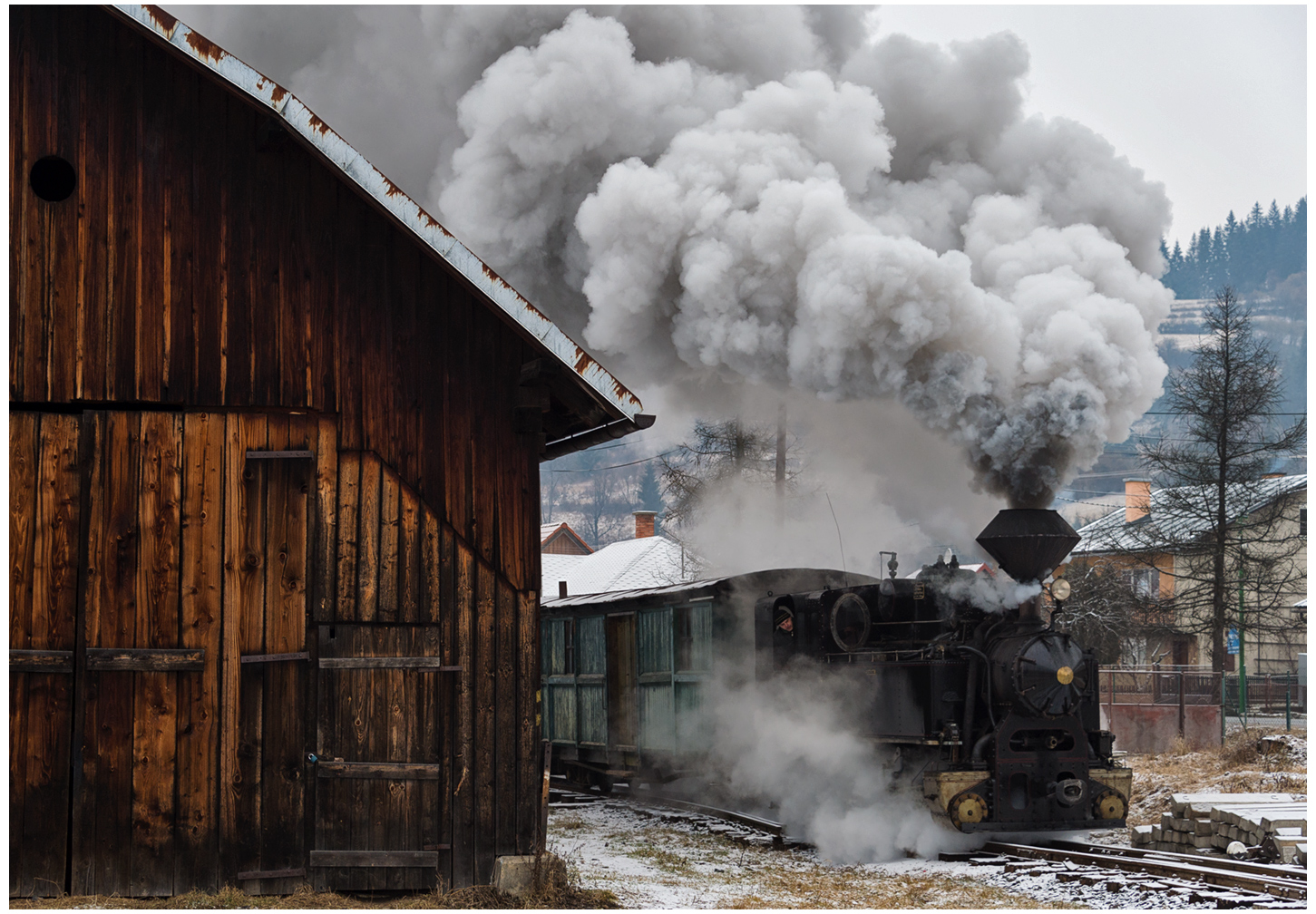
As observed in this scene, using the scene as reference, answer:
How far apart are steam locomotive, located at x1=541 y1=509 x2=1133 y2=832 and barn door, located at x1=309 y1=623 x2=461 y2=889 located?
4.90m

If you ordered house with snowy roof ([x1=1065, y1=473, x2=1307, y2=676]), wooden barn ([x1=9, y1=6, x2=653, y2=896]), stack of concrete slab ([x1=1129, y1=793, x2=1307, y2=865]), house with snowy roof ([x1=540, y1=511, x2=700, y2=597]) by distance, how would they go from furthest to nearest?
1. house with snowy roof ([x1=540, y1=511, x2=700, y2=597])
2. house with snowy roof ([x1=1065, y1=473, x2=1307, y2=676])
3. stack of concrete slab ([x1=1129, y1=793, x2=1307, y2=865])
4. wooden barn ([x1=9, y1=6, x2=653, y2=896])

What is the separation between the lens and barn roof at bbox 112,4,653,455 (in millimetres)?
7574

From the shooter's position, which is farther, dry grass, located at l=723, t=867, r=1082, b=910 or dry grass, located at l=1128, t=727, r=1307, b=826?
dry grass, located at l=1128, t=727, r=1307, b=826

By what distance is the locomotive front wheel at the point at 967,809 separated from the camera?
35.7ft

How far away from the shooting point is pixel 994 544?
1167cm

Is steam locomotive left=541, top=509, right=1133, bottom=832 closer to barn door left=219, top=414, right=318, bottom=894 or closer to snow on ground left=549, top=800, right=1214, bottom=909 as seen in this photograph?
snow on ground left=549, top=800, right=1214, bottom=909

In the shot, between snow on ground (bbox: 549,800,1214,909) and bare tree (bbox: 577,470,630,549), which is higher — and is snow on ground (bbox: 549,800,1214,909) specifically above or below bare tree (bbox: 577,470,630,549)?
below

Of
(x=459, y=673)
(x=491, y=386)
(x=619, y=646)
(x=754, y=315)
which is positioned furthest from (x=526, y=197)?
(x=459, y=673)

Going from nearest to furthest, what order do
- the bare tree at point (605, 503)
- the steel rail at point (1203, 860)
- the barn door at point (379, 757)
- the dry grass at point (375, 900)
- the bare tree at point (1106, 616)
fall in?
the dry grass at point (375, 900), the barn door at point (379, 757), the steel rail at point (1203, 860), the bare tree at point (1106, 616), the bare tree at point (605, 503)

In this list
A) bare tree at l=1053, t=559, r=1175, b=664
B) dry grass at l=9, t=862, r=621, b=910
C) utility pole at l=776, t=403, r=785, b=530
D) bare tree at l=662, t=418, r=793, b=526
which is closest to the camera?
dry grass at l=9, t=862, r=621, b=910

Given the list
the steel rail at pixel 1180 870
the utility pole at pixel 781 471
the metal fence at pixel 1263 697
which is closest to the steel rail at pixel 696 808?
the steel rail at pixel 1180 870

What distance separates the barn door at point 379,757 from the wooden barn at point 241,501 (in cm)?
2

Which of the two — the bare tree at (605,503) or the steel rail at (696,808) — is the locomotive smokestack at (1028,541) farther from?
the bare tree at (605,503)

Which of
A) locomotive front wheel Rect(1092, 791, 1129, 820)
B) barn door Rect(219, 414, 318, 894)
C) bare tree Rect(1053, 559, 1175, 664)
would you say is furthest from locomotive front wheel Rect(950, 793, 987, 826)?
bare tree Rect(1053, 559, 1175, 664)
